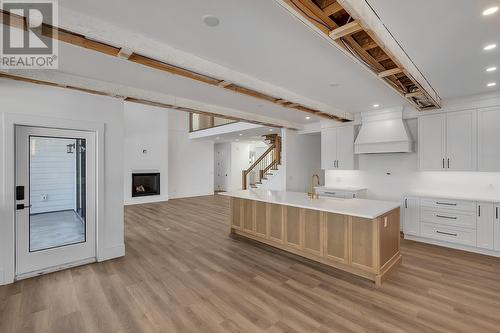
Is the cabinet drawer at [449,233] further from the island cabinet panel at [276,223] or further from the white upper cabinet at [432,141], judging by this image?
the island cabinet panel at [276,223]

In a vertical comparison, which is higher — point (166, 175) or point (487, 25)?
point (487, 25)

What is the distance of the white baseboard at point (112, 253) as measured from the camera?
12.6ft

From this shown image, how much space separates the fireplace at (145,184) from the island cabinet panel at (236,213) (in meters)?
5.46

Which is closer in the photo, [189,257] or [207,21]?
[207,21]

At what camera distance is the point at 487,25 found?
7.02 feet

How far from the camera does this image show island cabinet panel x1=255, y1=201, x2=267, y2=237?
446 cm

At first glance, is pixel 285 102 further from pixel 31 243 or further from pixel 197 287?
pixel 31 243

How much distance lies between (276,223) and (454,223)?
10.5 feet

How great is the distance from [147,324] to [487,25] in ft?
13.7

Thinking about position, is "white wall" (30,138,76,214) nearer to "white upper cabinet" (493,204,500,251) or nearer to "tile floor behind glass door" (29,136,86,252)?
"tile floor behind glass door" (29,136,86,252)

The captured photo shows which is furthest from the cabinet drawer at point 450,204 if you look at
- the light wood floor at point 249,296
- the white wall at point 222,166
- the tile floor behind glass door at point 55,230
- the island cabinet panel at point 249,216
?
the white wall at point 222,166

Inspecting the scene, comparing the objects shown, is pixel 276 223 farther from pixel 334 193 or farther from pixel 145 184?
pixel 145 184

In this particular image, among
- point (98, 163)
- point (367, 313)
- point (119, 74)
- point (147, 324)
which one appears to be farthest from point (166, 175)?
point (367, 313)

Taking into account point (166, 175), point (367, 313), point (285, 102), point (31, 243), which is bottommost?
point (367, 313)
